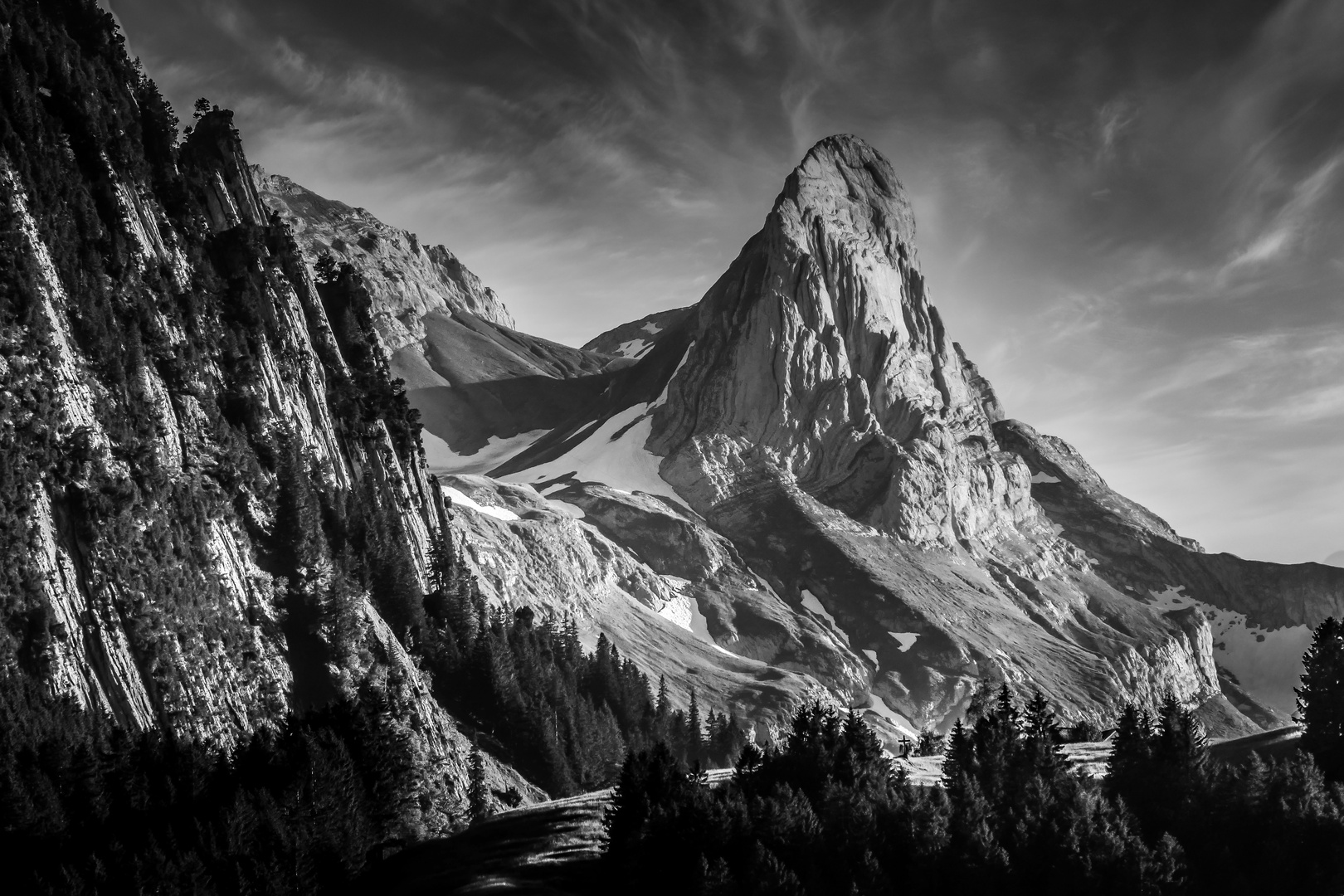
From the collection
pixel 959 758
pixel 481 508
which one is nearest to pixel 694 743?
pixel 959 758

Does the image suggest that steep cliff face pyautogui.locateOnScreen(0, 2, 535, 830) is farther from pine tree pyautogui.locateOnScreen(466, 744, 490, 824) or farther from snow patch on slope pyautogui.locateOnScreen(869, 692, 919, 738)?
snow patch on slope pyautogui.locateOnScreen(869, 692, 919, 738)

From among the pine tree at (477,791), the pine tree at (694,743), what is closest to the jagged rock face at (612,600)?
the pine tree at (694,743)

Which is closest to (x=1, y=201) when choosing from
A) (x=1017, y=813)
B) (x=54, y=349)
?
(x=54, y=349)

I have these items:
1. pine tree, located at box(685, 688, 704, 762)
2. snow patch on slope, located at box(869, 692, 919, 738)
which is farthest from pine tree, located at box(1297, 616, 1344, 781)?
snow patch on slope, located at box(869, 692, 919, 738)

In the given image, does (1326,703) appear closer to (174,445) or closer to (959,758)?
(959,758)

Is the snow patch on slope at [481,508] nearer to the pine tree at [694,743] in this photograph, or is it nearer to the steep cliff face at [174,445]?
the steep cliff face at [174,445]

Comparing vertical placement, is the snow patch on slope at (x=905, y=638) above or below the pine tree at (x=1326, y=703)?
above
